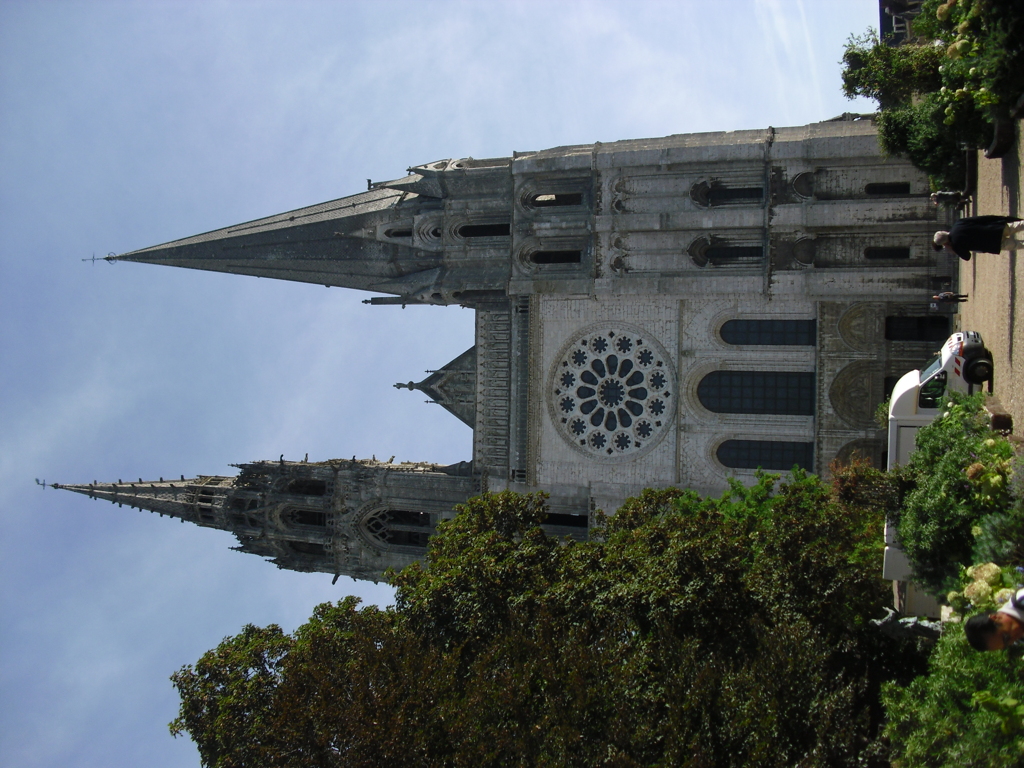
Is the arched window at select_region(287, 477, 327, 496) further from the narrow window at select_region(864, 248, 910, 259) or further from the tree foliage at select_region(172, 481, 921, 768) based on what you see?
the narrow window at select_region(864, 248, 910, 259)

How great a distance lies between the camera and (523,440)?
28750 mm

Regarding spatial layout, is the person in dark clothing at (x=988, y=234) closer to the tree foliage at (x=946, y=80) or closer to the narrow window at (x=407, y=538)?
the tree foliage at (x=946, y=80)

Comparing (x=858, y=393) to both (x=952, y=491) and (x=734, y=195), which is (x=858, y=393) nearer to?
(x=734, y=195)

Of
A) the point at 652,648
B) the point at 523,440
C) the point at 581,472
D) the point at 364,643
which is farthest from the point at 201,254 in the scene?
the point at 652,648

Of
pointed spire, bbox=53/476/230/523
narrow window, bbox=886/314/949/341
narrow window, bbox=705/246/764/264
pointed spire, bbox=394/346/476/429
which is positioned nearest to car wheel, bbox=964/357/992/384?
narrow window, bbox=886/314/949/341

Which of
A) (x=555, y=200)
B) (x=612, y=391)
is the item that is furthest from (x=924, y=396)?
(x=555, y=200)

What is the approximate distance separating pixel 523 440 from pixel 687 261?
7051mm

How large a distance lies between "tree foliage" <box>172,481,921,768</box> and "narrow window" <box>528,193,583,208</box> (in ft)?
31.3

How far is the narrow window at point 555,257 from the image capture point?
28359 millimetres

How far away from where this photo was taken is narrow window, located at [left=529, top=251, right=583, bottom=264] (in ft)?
93.0

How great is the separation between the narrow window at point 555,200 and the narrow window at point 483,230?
117cm

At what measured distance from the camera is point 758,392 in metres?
26.7

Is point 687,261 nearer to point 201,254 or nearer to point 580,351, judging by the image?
point 580,351

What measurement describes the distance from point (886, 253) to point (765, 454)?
6.14 metres
